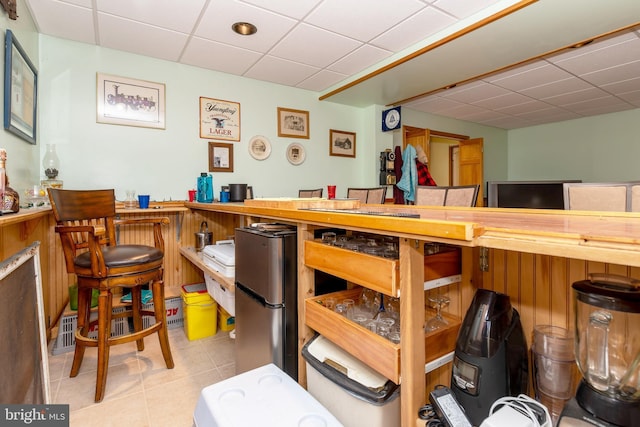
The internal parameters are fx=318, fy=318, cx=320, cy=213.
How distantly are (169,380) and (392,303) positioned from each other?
1452 mm

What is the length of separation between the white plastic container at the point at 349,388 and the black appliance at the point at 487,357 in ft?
0.63

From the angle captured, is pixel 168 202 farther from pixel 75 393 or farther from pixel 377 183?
pixel 377 183

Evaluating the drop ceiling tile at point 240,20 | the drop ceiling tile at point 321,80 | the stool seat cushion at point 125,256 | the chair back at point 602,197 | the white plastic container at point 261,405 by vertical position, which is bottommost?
the white plastic container at point 261,405

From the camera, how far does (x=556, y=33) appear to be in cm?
262

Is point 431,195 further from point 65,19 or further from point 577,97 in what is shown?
point 577,97

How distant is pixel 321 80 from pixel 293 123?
61 centimetres

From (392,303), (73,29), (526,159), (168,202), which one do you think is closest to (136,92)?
(73,29)

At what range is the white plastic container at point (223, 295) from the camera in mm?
1858

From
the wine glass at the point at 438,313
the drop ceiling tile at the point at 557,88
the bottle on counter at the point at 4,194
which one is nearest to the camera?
the wine glass at the point at 438,313

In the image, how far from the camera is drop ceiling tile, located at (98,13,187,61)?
2.52 meters

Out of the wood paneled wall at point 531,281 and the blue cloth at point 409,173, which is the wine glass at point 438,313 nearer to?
the wood paneled wall at point 531,281

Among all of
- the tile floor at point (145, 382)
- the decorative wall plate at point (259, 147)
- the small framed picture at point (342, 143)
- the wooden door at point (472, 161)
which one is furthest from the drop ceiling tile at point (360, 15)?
the wooden door at point (472, 161)

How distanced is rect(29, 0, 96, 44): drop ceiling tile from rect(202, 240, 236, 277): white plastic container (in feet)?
6.47

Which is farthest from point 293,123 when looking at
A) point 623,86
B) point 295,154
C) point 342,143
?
point 623,86
